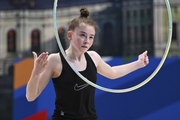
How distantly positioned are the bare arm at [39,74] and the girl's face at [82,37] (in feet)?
0.43

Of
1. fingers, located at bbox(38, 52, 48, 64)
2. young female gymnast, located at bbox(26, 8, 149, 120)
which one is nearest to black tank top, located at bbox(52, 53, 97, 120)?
young female gymnast, located at bbox(26, 8, 149, 120)

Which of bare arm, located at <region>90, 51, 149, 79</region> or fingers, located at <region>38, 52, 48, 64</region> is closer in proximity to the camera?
fingers, located at <region>38, 52, 48, 64</region>

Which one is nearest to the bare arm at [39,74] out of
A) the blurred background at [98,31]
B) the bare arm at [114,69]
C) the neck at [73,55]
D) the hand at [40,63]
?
the hand at [40,63]

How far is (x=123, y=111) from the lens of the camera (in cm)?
392

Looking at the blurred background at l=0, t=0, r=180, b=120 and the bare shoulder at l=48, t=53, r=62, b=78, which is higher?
the blurred background at l=0, t=0, r=180, b=120

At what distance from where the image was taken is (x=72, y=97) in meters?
1.49

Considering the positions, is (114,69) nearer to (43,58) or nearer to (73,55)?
(73,55)

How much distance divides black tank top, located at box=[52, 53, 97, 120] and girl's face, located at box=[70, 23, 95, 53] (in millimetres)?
96

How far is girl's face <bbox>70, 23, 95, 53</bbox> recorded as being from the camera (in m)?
1.53

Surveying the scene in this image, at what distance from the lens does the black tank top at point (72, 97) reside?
58.4 inches

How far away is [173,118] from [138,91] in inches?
18.4

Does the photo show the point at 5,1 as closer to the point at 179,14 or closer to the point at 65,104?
the point at 179,14

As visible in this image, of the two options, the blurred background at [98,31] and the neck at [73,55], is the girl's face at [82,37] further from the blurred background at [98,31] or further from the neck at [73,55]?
the blurred background at [98,31]

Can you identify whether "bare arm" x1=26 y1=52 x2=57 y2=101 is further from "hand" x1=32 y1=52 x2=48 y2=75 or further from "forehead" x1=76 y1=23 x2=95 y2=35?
"forehead" x1=76 y1=23 x2=95 y2=35
